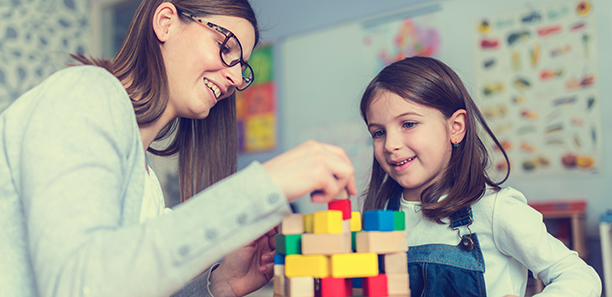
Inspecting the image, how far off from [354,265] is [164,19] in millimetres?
702

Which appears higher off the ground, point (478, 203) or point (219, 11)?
point (219, 11)

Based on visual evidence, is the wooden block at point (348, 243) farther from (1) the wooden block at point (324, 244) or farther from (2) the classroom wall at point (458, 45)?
(2) the classroom wall at point (458, 45)

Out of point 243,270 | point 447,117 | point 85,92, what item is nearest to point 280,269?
point 243,270

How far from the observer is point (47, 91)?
0.66 m

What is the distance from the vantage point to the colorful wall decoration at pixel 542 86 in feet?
7.89

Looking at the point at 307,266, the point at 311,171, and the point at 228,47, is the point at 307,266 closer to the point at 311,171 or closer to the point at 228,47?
the point at 311,171

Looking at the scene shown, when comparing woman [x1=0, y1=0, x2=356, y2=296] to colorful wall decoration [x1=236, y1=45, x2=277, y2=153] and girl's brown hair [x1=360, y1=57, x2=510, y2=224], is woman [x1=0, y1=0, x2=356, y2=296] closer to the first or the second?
girl's brown hair [x1=360, y1=57, x2=510, y2=224]

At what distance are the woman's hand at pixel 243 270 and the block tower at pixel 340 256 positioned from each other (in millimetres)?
220

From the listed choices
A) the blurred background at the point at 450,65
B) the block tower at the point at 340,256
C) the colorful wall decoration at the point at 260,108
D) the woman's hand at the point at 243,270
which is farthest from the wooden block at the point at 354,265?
the colorful wall decoration at the point at 260,108

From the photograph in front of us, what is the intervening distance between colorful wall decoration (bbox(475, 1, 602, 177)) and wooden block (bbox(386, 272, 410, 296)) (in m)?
2.14

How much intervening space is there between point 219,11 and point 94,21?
3437mm

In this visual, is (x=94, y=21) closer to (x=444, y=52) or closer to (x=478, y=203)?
(x=444, y=52)

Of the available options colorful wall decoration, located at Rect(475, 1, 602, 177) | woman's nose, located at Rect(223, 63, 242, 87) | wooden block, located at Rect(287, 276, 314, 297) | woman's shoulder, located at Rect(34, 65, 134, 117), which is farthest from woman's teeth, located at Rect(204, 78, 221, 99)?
colorful wall decoration, located at Rect(475, 1, 602, 177)

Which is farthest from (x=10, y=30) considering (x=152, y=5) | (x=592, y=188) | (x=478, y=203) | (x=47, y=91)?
(x=592, y=188)
